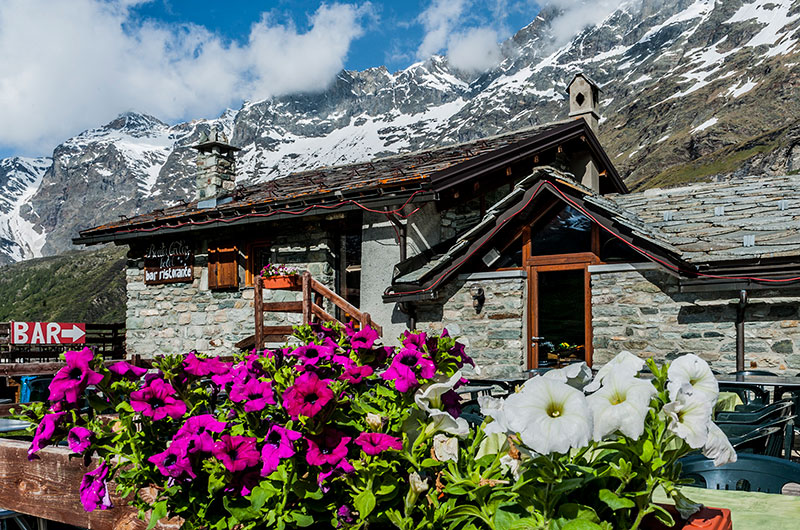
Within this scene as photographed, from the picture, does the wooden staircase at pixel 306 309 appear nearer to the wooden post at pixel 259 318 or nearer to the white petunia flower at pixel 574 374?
the wooden post at pixel 259 318

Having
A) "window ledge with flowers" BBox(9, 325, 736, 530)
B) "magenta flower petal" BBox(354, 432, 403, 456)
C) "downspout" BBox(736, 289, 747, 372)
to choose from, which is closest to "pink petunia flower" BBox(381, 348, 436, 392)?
"window ledge with flowers" BBox(9, 325, 736, 530)

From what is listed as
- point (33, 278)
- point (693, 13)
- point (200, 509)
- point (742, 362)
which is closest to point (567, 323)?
point (742, 362)

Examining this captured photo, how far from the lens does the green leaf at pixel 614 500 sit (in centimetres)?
101

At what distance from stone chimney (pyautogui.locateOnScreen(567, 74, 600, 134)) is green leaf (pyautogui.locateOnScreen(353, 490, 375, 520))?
475 inches

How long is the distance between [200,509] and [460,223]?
895 cm

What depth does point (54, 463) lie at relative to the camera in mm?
2387

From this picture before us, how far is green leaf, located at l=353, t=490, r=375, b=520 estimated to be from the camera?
50.7 inches

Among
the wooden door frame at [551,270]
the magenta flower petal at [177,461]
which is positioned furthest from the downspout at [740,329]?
the magenta flower petal at [177,461]

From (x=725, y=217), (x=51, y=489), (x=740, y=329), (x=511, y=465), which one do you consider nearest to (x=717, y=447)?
(x=511, y=465)

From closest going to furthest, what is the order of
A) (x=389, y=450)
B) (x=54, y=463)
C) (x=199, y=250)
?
(x=389, y=450) → (x=54, y=463) → (x=199, y=250)

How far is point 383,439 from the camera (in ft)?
4.45

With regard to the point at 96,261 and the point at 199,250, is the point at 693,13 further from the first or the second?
the point at 199,250

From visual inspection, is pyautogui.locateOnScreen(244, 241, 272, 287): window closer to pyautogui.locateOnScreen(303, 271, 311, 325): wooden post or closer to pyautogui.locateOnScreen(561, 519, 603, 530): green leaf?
pyautogui.locateOnScreen(303, 271, 311, 325): wooden post

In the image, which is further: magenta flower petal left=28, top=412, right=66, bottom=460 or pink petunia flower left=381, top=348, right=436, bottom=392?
magenta flower petal left=28, top=412, right=66, bottom=460
